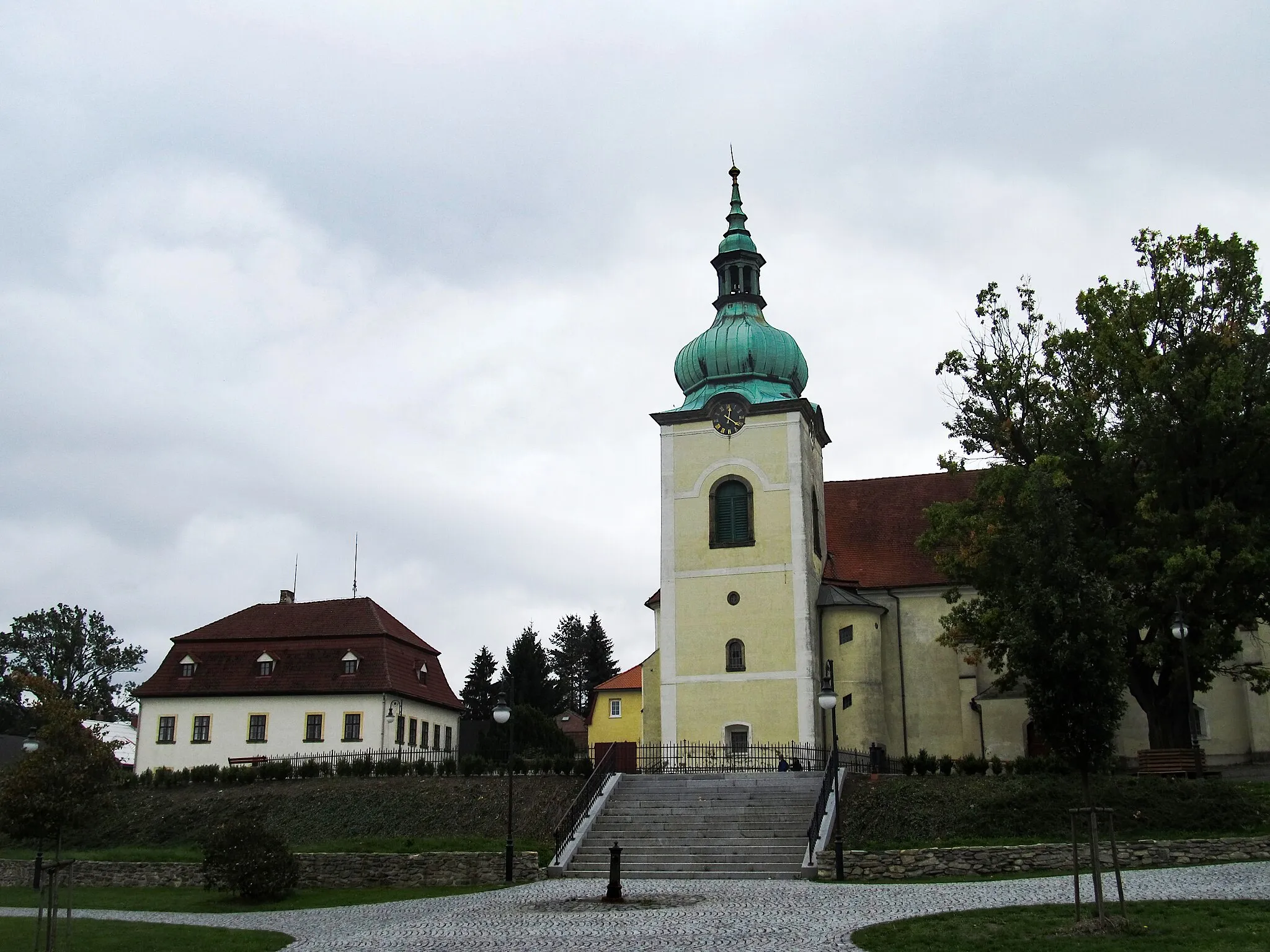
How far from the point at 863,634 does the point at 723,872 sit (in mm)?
15195

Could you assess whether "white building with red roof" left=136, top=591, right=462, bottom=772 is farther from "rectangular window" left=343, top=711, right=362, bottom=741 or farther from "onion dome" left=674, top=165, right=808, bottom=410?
"onion dome" left=674, top=165, right=808, bottom=410

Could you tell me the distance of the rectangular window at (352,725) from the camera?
150ft

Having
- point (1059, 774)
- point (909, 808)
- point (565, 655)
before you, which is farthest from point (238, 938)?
point (565, 655)

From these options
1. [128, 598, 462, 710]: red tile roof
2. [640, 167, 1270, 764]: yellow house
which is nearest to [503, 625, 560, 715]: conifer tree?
[128, 598, 462, 710]: red tile roof

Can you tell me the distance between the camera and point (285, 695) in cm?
4653

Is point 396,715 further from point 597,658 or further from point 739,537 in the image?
point 597,658

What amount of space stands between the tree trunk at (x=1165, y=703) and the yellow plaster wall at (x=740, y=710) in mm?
10417

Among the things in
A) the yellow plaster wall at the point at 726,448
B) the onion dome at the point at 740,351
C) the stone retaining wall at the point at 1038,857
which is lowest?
the stone retaining wall at the point at 1038,857

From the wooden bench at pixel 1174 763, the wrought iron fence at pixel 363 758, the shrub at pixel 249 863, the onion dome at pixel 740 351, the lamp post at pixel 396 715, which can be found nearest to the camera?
the shrub at pixel 249 863

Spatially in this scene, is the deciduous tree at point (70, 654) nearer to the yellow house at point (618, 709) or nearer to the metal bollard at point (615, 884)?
the yellow house at point (618, 709)

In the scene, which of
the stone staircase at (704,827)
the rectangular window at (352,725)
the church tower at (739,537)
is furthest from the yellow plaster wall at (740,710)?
the rectangular window at (352,725)

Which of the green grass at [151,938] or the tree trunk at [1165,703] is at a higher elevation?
the tree trunk at [1165,703]

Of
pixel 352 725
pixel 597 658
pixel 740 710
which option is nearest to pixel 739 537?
pixel 740 710

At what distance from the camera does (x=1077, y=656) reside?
1567cm
